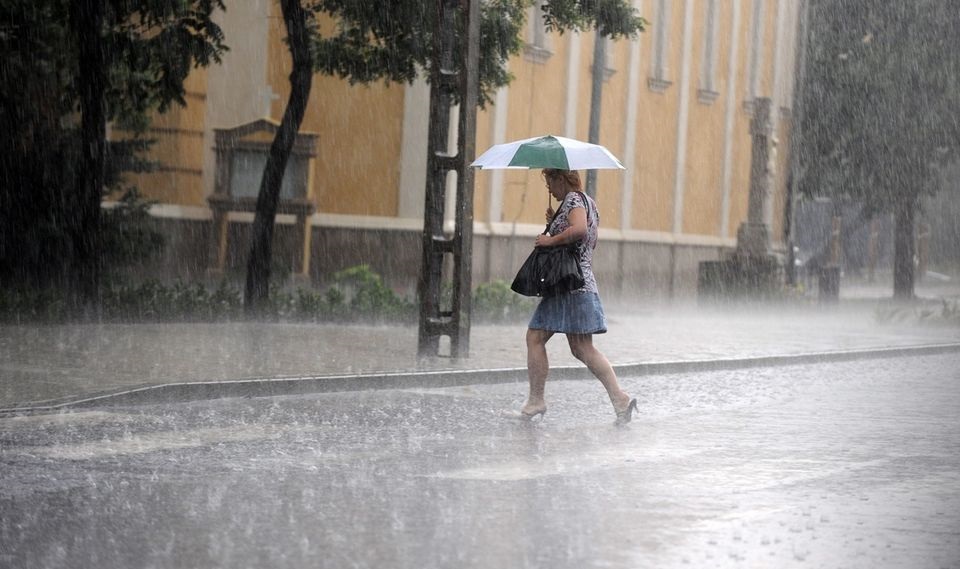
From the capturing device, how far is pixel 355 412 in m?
11.3

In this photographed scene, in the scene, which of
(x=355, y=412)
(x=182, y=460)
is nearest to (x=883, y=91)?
(x=355, y=412)

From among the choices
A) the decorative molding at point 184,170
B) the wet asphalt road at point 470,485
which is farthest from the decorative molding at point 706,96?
the wet asphalt road at point 470,485

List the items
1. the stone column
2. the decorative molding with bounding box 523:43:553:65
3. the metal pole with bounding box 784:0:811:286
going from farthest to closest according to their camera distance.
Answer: the metal pole with bounding box 784:0:811:286 → the stone column → the decorative molding with bounding box 523:43:553:65

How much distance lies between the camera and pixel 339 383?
41.7ft

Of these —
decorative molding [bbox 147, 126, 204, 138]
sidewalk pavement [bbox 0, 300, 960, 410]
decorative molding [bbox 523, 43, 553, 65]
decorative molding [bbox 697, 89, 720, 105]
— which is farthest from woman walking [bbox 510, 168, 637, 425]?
decorative molding [bbox 697, 89, 720, 105]

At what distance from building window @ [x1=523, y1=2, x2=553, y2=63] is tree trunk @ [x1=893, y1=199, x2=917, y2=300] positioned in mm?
13107

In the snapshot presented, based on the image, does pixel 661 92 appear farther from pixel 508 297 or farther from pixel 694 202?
pixel 508 297

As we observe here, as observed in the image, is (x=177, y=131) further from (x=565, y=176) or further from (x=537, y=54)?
(x=565, y=176)

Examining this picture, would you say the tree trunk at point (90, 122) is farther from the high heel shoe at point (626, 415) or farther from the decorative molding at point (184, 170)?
the high heel shoe at point (626, 415)

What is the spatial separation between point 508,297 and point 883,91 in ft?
63.4

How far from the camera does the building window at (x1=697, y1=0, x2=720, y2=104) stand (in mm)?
38469

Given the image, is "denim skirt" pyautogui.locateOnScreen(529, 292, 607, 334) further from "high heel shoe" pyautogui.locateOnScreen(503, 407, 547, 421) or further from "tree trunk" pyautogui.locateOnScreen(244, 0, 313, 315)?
"tree trunk" pyautogui.locateOnScreen(244, 0, 313, 315)

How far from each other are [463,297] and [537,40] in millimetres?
16330

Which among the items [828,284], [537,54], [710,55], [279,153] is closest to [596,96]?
[279,153]
